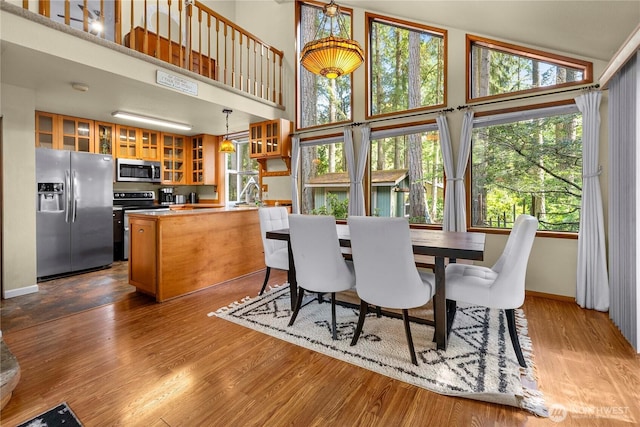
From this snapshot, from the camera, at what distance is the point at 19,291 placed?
3.37 meters

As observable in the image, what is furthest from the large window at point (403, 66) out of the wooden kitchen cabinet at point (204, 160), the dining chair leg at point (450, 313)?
the wooden kitchen cabinet at point (204, 160)

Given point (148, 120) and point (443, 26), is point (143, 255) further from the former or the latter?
point (443, 26)

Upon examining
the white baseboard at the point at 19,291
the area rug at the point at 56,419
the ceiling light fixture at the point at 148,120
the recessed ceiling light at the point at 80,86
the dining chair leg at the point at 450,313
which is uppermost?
the ceiling light fixture at the point at 148,120

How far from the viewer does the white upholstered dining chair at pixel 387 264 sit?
6.25 feet

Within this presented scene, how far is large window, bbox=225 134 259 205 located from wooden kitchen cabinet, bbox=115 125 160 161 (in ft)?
4.43

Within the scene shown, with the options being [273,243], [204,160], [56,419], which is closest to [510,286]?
[273,243]

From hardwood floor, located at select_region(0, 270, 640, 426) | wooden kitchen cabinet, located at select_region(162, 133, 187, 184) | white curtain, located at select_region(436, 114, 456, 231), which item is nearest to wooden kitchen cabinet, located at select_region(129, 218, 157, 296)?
hardwood floor, located at select_region(0, 270, 640, 426)

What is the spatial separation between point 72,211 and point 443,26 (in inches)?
216

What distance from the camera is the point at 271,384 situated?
1809 mm

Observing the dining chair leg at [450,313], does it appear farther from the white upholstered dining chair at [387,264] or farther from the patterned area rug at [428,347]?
Result: the white upholstered dining chair at [387,264]

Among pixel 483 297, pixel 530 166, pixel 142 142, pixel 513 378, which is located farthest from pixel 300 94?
pixel 513 378

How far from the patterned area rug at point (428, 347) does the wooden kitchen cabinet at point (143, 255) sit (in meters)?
0.94

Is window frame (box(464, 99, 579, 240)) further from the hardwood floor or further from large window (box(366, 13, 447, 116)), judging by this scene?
the hardwood floor

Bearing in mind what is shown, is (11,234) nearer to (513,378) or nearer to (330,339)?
(330,339)
